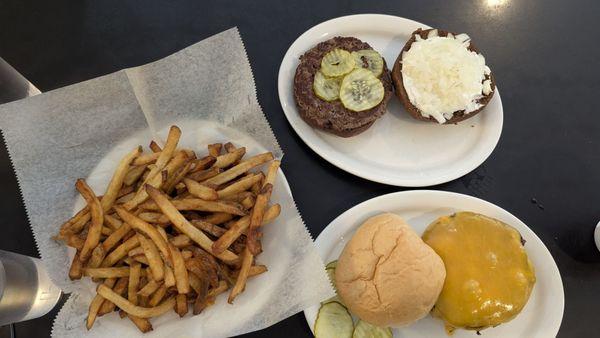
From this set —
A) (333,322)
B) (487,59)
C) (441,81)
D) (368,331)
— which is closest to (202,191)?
(333,322)

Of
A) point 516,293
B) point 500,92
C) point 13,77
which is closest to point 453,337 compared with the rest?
point 516,293

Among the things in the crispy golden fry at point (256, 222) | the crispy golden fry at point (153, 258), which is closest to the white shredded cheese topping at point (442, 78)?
the crispy golden fry at point (256, 222)

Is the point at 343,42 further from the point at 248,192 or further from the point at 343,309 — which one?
the point at 343,309

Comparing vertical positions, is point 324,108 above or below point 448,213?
above

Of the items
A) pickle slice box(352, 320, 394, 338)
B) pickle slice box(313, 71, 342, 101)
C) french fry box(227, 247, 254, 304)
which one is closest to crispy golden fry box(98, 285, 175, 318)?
french fry box(227, 247, 254, 304)

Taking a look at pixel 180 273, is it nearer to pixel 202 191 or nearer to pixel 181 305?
pixel 181 305

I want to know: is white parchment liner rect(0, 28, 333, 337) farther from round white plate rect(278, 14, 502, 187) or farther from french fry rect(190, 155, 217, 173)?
round white plate rect(278, 14, 502, 187)

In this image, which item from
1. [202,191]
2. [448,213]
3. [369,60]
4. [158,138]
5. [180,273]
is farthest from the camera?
[369,60]
